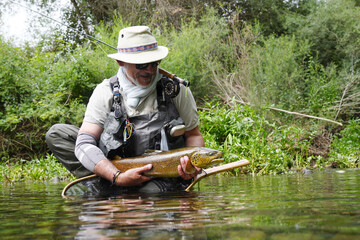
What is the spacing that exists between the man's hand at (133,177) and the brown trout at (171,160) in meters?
0.05

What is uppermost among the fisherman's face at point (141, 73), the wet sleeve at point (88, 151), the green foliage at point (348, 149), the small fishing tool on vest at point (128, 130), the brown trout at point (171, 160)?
the fisherman's face at point (141, 73)

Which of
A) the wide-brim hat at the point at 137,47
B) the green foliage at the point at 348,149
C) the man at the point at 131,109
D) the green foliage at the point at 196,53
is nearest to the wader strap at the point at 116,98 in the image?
the man at the point at 131,109

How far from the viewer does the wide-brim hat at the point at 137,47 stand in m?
3.82

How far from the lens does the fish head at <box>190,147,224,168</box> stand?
10.6ft

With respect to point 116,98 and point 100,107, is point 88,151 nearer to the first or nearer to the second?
point 100,107

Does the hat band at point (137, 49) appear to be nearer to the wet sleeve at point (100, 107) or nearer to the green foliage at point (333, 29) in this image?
the wet sleeve at point (100, 107)

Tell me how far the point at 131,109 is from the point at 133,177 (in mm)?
817

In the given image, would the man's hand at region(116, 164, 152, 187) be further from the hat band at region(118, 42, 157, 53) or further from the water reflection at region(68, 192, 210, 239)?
the hat band at region(118, 42, 157, 53)

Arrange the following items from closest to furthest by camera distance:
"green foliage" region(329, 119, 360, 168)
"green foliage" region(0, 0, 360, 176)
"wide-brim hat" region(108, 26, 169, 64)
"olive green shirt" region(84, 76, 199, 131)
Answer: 1. "wide-brim hat" region(108, 26, 169, 64)
2. "olive green shirt" region(84, 76, 199, 131)
3. "green foliage" region(329, 119, 360, 168)
4. "green foliage" region(0, 0, 360, 176)

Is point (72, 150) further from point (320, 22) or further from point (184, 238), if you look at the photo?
point (320, 22)

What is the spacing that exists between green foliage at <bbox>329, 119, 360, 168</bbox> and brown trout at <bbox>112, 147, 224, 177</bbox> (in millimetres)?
5922

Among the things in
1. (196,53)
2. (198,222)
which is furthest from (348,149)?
(198,222)

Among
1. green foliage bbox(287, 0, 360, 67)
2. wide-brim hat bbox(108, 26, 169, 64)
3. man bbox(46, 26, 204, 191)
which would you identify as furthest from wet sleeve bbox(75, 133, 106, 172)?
green foliage bbox(287, 0, 360, 67)

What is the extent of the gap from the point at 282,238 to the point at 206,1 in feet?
51.3
